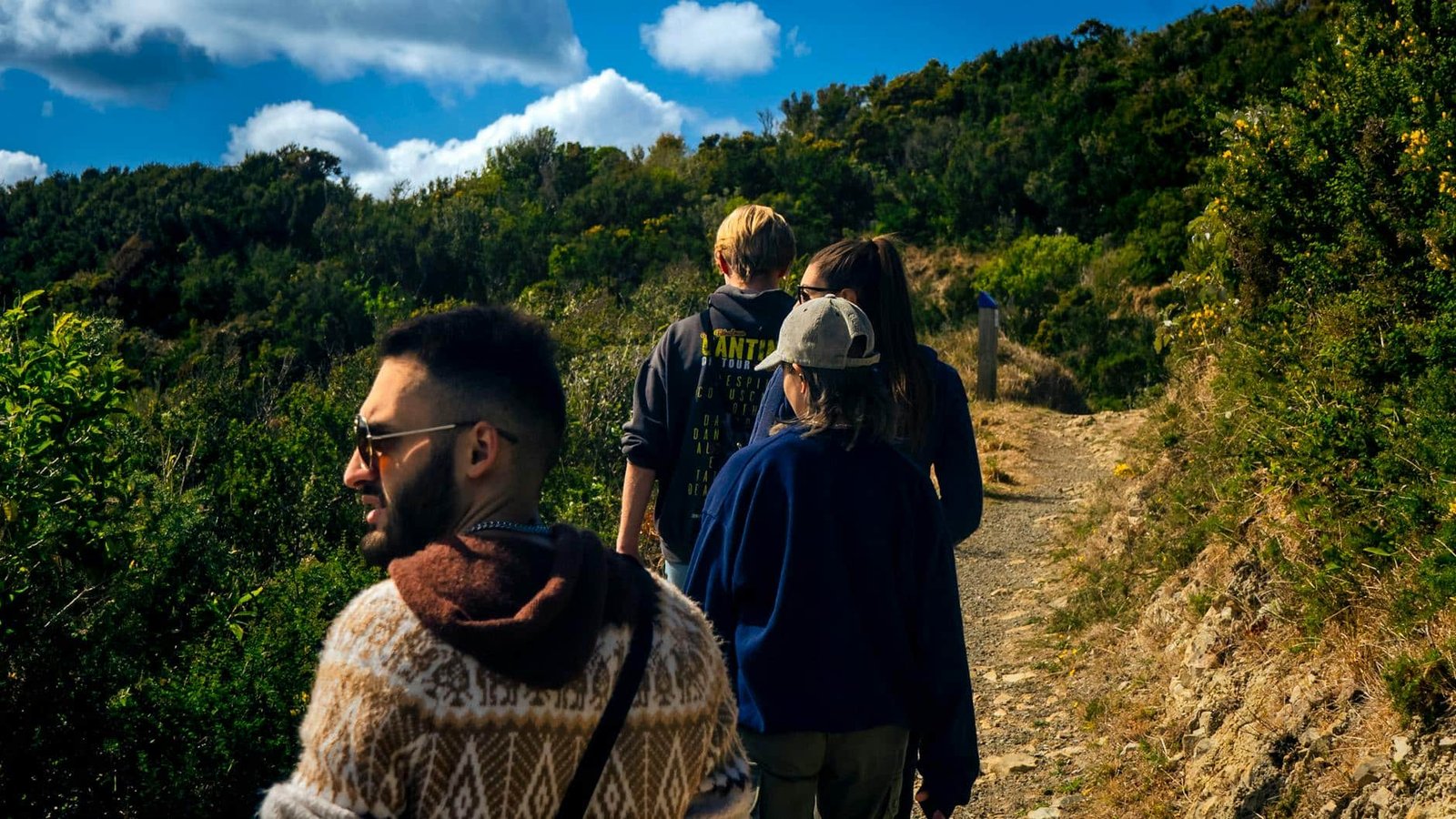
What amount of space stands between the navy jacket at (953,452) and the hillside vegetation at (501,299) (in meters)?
1.33

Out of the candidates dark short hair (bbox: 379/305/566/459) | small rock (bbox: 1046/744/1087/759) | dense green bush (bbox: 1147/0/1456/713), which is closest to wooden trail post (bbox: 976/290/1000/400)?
dense green bush (bbox: 1147/0/1456/713)

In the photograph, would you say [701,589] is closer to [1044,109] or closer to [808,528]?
[808,528]

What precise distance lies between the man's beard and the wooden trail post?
489 inches

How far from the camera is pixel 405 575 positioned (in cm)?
127

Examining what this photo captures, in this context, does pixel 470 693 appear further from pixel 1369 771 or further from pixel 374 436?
pixel 1369 771

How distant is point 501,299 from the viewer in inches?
901

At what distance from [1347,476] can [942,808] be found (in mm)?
2609

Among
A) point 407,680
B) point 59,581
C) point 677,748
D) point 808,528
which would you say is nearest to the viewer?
point 407,680

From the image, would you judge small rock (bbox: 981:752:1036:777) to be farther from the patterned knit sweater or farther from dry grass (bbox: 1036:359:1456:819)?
the patterned knit sweater

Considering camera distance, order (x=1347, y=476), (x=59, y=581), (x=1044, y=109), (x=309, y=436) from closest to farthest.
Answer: (x=59, y=581)
(x=1347, y=476)
(x=309, y=436)
(x=1044, y=109)

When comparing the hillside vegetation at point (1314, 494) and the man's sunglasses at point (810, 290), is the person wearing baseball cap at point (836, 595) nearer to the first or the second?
the man's sunglasses at point (810, 290)

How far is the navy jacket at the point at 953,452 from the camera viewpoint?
3.03 metres

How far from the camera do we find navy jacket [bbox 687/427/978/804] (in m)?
2.29

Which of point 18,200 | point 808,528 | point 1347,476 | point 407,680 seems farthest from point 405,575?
point 18,200
